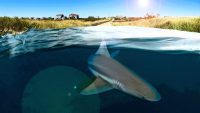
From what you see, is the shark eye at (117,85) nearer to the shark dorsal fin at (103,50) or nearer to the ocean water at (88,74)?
the ocean water at (88,74)

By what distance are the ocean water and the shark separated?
42 millimetres

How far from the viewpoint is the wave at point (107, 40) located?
3914 mm

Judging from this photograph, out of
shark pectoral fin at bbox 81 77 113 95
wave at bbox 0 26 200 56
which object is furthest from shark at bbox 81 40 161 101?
wave at bbox 0 26 200 56

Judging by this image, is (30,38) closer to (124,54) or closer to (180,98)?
(124,54)

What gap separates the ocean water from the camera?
3.47 metres

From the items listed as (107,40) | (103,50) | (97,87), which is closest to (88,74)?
(97,87)

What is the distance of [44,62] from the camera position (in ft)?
12.5

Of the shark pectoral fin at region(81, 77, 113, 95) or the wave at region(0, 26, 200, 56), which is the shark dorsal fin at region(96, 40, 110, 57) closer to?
the wave at region(0, 26, 200, 56)

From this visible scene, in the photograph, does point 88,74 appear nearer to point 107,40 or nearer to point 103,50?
point 103,50

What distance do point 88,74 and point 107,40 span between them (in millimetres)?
536

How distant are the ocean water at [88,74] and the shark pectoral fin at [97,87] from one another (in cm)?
4

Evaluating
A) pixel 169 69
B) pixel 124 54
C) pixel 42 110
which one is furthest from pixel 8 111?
pixel 169 69

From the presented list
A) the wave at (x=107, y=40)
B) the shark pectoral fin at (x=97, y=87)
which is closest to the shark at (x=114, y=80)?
the shark pectoral fin at (x=97, y=87)

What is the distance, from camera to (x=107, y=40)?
4.01m
